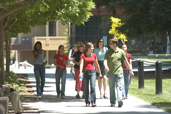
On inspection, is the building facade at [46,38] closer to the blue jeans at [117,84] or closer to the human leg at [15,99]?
the blue jeans at [117,84]

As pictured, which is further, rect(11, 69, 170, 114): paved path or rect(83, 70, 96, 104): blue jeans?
rect(83, 70, 96, 104): blue jeans

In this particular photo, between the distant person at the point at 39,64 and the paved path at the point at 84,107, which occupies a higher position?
the distant person at the point at 39,64

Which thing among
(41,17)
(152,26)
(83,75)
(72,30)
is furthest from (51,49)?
(83,75)

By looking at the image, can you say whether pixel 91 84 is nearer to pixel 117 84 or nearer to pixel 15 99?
pixel 117 84

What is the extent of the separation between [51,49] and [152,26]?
49624 mm

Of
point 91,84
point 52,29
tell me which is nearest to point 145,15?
point 91,84

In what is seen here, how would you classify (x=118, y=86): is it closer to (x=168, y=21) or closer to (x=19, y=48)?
(x=168, y=21)

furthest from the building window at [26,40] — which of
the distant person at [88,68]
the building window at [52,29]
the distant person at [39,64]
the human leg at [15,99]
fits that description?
the human leg at [15,99]

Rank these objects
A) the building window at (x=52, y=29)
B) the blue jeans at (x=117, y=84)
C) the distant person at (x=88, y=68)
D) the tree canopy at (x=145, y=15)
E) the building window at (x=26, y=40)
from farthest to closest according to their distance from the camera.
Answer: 1. the building window at (x=26, y=40)
2. the building window at (x=52, y=29)
3. the tree canopy at (x=145, y=15)
4. the distant person at (x=88, y=68)
5. the blue jeans at (x=117, y=84)

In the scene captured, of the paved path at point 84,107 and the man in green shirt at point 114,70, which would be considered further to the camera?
the man in green shirt at point 114,70

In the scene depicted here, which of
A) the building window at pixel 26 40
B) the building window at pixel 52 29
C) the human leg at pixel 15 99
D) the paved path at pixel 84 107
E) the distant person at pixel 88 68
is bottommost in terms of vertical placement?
the paved path at pixel 84 107

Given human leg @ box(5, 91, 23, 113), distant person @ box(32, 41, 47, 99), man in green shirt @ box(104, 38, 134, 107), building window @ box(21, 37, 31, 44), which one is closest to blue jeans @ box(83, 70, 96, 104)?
man in green shirt @ box(104, 38, 134, 107)

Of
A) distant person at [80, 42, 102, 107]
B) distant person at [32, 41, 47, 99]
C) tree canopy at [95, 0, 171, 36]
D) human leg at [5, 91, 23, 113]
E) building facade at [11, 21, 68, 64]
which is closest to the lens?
human leg at [5, 91, 23, 113]

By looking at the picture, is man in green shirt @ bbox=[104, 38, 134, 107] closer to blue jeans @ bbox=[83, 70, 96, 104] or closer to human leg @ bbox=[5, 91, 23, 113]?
blue jeans @ bbox=[83, 70, 96, 104]
